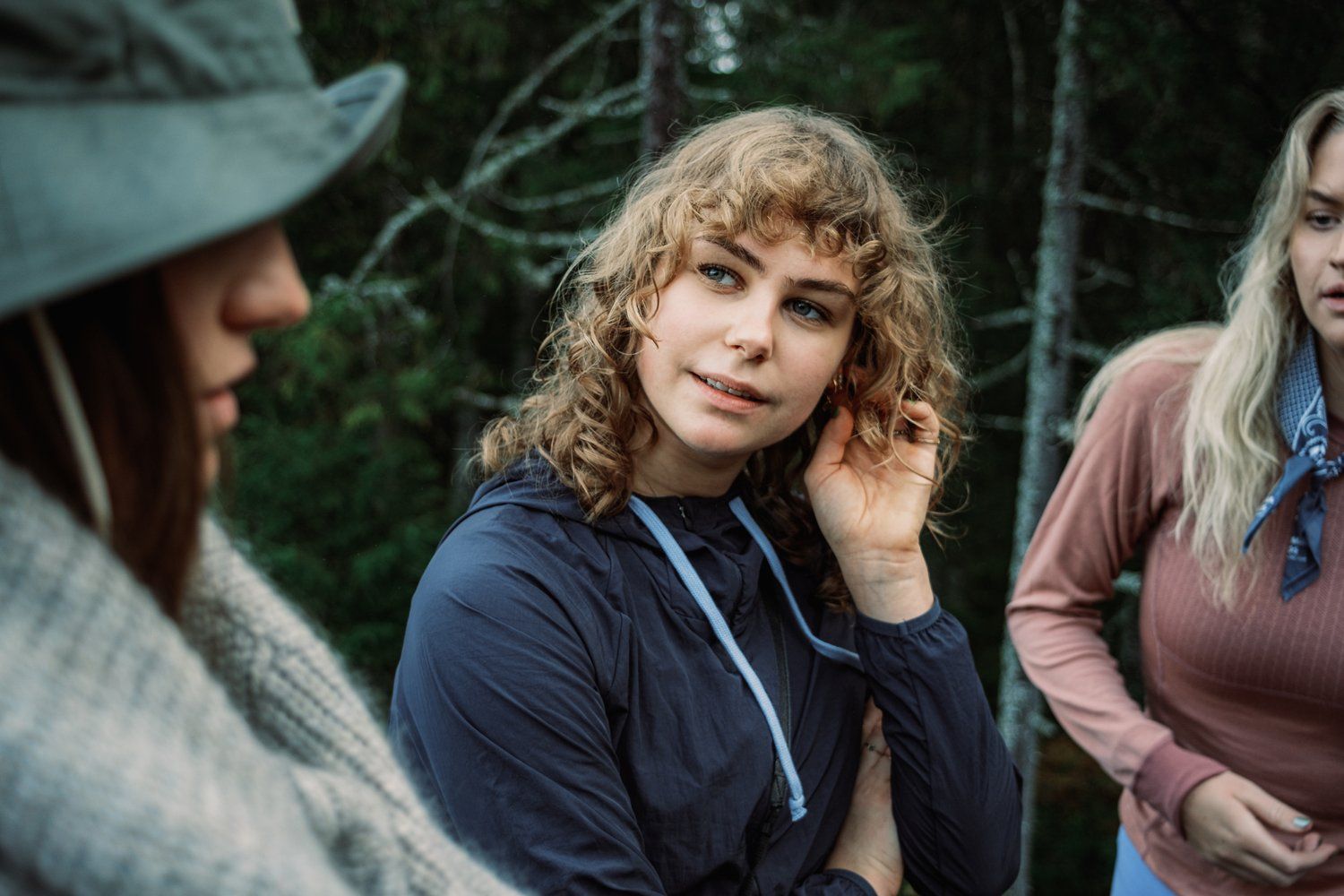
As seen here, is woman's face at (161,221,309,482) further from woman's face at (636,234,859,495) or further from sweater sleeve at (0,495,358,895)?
woman's face at (636,234,859,495)

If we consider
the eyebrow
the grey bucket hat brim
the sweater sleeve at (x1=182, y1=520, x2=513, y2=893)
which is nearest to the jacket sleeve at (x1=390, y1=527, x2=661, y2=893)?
the sweater sleeve at (x1=182, y1=520, x2=513, y2=893)

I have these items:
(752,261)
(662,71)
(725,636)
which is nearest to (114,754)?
Result: (725,636)

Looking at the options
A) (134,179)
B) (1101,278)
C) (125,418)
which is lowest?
(1101,278)

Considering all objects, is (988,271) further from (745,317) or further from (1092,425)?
(745,317)

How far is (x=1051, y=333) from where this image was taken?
5.01 metres

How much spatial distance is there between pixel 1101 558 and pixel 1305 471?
48cm

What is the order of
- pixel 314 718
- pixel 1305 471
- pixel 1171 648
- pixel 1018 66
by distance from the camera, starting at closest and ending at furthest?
pixel 314 718 < pixel 1305 471 < pixel 1171 648 < pixel 1018 66

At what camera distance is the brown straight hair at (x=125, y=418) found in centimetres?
65

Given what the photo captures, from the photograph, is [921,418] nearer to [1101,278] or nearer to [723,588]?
[723,588]

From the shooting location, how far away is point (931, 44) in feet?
26.5

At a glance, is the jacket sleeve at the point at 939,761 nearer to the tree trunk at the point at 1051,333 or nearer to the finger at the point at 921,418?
the finger at the point at 921,418

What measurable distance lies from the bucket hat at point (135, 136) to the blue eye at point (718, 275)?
3.61 ft

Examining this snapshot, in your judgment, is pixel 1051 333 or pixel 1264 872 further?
pixel 1051 333

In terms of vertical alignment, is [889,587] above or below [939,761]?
above
